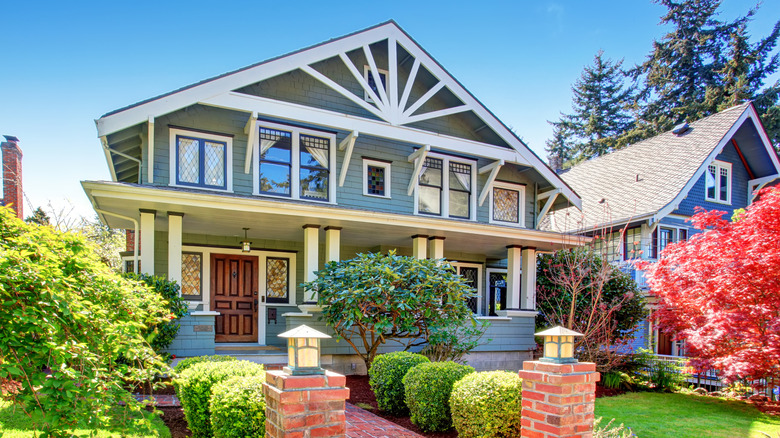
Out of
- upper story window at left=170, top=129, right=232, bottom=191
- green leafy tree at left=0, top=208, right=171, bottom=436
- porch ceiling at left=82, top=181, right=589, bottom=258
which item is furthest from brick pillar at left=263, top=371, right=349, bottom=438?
upper story window at left=170, top=129, right=232, bottom=191

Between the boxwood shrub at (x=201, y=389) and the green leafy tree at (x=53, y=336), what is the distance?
1.15m

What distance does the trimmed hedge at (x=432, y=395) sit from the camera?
17.8 ft

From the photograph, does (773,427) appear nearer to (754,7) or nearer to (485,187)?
(485,187)

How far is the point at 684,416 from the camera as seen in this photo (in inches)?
302

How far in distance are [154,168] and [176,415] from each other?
525 cm

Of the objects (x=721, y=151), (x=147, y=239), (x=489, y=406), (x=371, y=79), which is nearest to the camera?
(x=489, y=406)

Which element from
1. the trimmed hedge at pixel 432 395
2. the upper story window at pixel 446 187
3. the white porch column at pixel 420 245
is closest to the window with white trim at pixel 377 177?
the upper story window at pixel 446 187

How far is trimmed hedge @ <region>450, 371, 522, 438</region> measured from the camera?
4641 millimetres

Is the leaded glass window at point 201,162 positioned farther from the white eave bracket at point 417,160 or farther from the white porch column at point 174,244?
the white eave bracket at point 417,160

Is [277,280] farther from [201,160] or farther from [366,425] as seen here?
[366,425]

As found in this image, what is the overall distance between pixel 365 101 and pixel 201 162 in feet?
13.0

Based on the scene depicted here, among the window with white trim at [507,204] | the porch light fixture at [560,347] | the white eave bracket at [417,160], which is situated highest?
the white eave bracket at [417,160]

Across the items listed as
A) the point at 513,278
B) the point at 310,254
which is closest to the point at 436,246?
the point at 513,278

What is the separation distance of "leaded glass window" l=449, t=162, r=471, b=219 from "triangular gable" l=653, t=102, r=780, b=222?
22.7ft
